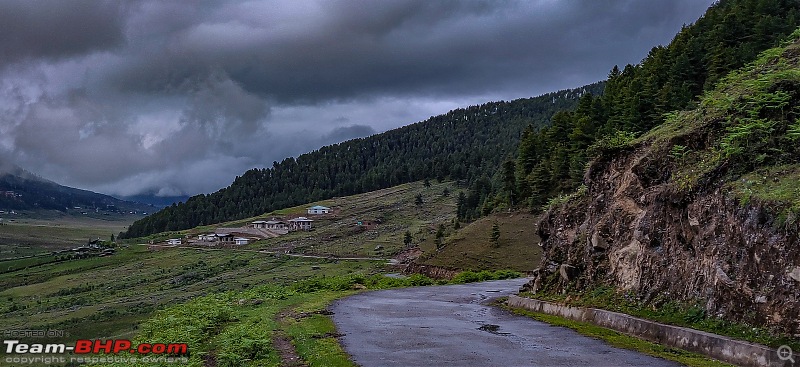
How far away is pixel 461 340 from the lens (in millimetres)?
17875

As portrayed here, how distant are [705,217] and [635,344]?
13.3ft

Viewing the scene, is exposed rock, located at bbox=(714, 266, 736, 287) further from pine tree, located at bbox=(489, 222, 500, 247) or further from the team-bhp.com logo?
pine tree, located at bbox=(489, 222, 500, 247)

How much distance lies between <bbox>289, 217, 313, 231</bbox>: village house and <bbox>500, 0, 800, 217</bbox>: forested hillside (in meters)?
102

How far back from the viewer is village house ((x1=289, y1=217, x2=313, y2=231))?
183 metres

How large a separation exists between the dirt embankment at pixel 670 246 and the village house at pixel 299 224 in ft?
518

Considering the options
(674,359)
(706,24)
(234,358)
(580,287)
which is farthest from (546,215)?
(706,24)

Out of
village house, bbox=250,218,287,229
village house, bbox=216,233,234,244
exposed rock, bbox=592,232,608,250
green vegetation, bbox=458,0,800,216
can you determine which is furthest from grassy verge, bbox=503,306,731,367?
village house, bbox=250,218,287,229

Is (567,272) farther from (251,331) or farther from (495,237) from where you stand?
(495,237)

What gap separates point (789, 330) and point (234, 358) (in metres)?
12.0

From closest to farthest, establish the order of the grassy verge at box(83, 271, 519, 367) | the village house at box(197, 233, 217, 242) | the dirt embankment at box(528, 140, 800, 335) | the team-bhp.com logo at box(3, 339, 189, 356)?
the dirt embankment at box(528, 140, 800, 335), the grassy verge at box(83, 271, 519, 367), the team-bhp.com logo at box(3, 339, 189, 356), the village house at box(197, 233, 217, 242)

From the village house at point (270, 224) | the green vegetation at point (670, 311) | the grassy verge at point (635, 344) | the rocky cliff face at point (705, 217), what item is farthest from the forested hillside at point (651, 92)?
the village house at point (270, 224)

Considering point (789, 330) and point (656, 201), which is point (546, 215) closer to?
point (656, 201)

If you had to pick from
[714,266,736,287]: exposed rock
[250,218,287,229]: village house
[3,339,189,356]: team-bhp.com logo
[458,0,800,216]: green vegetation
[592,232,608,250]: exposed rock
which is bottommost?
[3,339,189,356]: team-bhp.com logo

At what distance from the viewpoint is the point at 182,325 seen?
65.4 feet
